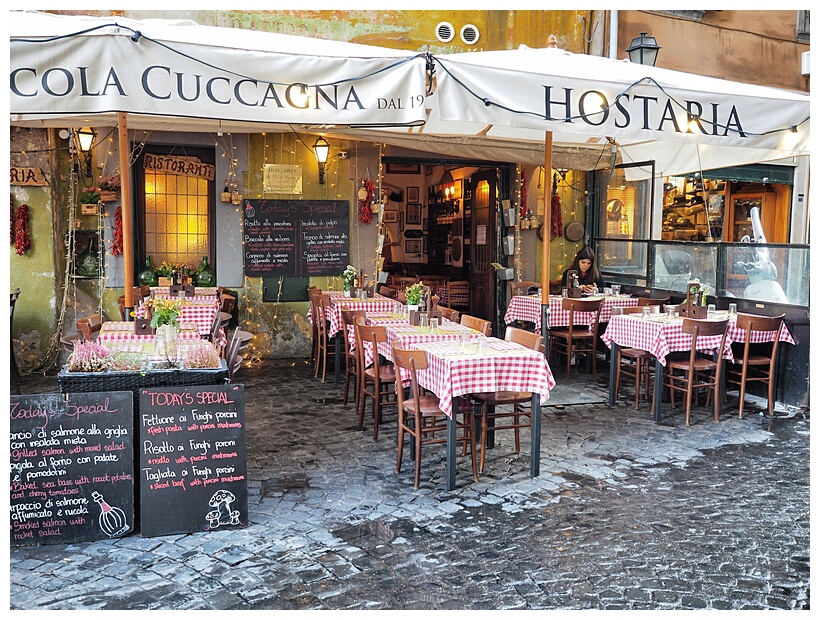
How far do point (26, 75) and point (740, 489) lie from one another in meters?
5.55

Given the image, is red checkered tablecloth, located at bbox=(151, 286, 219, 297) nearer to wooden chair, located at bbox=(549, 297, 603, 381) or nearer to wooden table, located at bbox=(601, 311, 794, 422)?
wooden chair, located at bbox=(549, 297, 603, 381)

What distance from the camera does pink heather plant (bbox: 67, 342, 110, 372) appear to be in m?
4.75

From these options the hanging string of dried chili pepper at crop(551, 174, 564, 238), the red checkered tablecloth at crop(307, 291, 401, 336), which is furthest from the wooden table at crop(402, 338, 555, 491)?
the hanging string of dried chili pepper at crop(551, 174, 564, 238)

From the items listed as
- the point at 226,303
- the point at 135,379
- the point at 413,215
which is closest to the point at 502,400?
the point at 135,379

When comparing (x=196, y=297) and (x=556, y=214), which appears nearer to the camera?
(x=196, y=297)

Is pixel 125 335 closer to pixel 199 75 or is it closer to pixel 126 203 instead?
pixel 126 203

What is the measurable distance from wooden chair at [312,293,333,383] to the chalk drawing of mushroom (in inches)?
190

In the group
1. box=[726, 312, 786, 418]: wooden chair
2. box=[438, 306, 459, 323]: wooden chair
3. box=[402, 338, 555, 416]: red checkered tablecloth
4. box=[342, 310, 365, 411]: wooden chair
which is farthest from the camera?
box=[438, 306, 459, 323]: wooden chair

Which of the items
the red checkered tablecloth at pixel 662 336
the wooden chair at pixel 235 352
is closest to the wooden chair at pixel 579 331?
the red checkered tablecloth at pixel 662 336

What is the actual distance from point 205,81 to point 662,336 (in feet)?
16.7

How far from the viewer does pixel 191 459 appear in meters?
4.67

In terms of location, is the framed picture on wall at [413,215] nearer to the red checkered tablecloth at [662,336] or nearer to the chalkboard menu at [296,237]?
the chalkboard menu at [296,237]

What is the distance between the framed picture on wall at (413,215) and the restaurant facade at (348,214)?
307 cm

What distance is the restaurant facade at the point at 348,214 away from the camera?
984 centimetres
